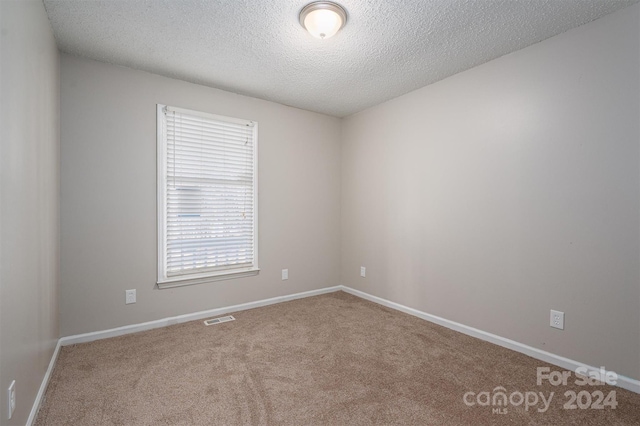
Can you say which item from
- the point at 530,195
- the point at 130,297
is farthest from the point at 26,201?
the point at 530,195

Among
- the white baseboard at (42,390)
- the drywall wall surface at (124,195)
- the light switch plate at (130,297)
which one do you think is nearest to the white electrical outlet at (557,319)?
the drywall wall surface at (124,195)

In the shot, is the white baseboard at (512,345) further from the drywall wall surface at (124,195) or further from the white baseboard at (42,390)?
the white baseboard at (42,390)

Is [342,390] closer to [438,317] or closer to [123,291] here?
[438,317]

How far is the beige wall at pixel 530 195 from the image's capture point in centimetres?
205

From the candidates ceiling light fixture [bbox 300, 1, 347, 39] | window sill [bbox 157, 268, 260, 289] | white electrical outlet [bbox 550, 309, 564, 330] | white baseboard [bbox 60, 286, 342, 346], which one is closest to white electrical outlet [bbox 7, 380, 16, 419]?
white baseboard [bbox 60, 286, 342, 346]

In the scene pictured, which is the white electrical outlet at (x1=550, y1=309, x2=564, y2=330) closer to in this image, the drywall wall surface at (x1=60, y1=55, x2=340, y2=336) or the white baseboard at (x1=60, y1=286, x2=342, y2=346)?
the white baseboard at (x1=60, y1=286, x2=342, y2=346)

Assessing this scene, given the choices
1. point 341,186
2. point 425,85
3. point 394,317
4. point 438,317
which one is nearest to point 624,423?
point 438,317

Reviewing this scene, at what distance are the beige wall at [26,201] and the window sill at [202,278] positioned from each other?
0.91m

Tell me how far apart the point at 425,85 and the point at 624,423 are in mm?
3000

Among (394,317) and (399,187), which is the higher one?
(399,187)

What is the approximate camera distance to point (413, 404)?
1856 mm

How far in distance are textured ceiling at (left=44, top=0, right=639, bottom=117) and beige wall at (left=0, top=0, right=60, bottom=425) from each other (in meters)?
0.42

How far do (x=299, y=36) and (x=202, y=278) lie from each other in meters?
2.49

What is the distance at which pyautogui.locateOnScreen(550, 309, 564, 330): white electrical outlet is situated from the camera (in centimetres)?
231
